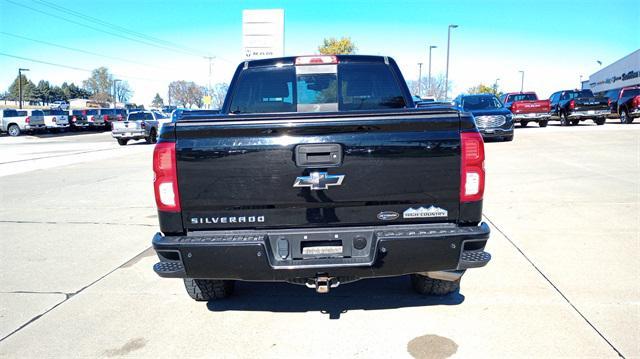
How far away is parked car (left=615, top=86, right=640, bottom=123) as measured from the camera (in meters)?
22.6

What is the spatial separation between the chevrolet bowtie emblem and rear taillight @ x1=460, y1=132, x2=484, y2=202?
2.64 feet

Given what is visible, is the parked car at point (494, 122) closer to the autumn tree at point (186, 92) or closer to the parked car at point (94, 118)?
the parked car at point (94, 118)

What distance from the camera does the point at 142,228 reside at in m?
6.63

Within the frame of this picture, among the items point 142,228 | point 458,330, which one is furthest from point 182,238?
point 142,228

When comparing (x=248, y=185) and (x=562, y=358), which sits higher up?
(x=248, y=185)

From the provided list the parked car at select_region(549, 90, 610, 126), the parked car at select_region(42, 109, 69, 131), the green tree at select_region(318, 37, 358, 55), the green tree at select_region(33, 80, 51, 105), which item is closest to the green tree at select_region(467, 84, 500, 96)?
the green tree at select_region(318, 37, 358, 55)

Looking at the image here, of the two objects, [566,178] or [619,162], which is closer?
[566,178]

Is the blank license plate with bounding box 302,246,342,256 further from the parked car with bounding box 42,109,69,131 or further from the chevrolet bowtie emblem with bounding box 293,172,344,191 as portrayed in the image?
the parked car with bounding box 42,109,69,131

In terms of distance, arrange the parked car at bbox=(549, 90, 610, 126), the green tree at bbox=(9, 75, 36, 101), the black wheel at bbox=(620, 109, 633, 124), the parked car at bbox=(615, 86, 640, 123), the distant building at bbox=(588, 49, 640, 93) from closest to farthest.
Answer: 1. the parked car at bbox=(615, 86, 640, 123)
2. the parked car at bbox=(549, 90, 610, 126)
3. the black wheel at bbox=(620, 109, 633, 124)
4. the distant building at bbox=(588, 49, 640, 93)
5. the green tree at bbox=(9, 75, 36, 101)

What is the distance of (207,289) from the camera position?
12.9ft

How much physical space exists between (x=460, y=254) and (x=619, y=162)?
34.2ft

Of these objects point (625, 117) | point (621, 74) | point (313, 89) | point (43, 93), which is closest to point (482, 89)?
point (621, 74)

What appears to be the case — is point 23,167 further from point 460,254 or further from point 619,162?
point 619,162

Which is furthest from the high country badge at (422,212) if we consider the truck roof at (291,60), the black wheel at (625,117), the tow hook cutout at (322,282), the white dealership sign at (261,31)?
the black wheel at (625,117)
